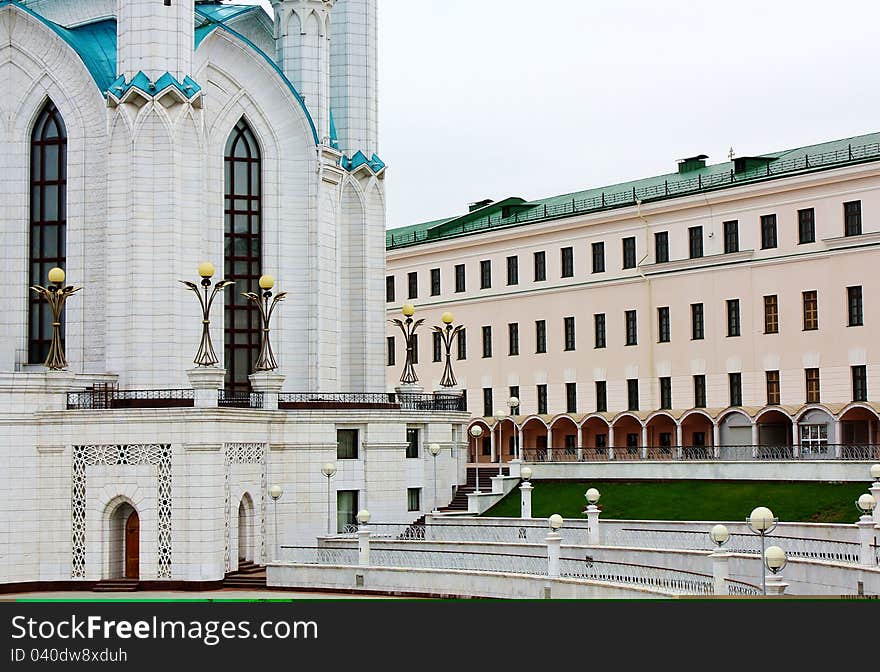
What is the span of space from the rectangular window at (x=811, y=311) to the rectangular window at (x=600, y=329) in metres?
10.9

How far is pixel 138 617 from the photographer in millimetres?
21984

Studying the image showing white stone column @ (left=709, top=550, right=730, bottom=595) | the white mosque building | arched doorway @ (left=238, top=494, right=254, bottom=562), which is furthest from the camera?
arched doorway @ (left=238, top=494, right=254, bottom=562)

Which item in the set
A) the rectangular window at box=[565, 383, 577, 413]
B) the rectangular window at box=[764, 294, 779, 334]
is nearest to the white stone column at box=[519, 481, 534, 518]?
the rectangular window at box=[764, 294, 779, 334]

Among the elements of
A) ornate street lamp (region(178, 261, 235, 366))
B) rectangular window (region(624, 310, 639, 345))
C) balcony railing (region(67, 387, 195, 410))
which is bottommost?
balcony railing (region(67, 387, 195, 410))

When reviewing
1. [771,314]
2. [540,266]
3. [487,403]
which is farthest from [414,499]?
[540,266]

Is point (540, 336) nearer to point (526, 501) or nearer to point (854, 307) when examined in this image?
point (854, 307)

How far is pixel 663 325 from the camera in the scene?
65.6 m

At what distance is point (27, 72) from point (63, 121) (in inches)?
82.7

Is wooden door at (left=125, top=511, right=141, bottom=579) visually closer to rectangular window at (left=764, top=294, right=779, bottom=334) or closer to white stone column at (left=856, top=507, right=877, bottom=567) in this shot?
white stone column at (left=856, top=507, right=877, bottom=567)

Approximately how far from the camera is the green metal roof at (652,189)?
60.4m

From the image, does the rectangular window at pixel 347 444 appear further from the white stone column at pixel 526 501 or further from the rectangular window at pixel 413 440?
the white stone column at pixel 526 501

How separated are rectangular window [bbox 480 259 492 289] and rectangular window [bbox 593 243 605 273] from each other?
268 inches

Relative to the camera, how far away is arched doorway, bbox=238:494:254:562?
1753 inches

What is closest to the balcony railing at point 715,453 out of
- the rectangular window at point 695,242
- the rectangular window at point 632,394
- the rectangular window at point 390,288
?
the rectangular window at point 632,394
